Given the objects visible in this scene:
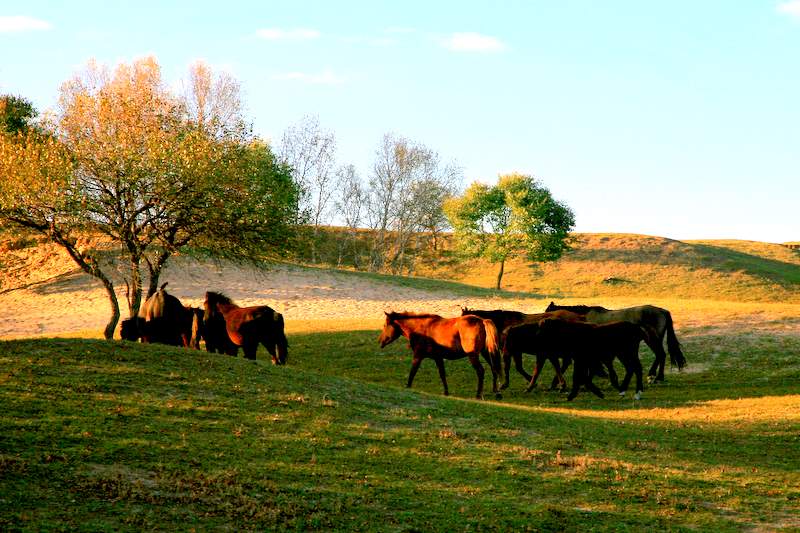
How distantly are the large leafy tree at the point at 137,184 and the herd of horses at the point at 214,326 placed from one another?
234 inches

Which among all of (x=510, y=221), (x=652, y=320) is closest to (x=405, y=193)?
(x=510, y=221)

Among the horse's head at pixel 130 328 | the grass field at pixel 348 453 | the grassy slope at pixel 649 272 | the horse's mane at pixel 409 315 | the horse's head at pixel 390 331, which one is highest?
the grassy slope at pixel 649 272

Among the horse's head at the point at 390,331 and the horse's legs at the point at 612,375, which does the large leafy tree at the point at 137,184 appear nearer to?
the horse's head at the point at 390,331

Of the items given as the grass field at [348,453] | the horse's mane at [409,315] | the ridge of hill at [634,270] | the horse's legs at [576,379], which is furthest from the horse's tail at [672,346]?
the ridge of hill at [634,270]

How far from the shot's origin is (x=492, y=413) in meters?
18.2

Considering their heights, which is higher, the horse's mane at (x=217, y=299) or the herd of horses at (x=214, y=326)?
the horse's mane at (x=217, y=299)

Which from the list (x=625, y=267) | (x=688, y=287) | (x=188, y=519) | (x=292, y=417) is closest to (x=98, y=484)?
(x=188, y=519)

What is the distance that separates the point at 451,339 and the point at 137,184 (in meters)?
14.9

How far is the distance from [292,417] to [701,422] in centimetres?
1020

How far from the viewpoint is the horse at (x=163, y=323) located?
2553 centimetres

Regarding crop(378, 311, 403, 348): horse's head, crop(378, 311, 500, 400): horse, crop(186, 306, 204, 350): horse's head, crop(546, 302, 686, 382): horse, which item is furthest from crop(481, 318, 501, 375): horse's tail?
crop(186, 306, 204, 350): horse's head

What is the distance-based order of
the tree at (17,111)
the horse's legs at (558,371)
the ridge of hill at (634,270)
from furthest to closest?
the ridge of hill at (634,270)
the tree at (17,111)
the horse's legs at (558,371)

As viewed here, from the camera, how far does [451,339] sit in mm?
23312

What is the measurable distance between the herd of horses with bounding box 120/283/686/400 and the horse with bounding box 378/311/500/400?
29mm
